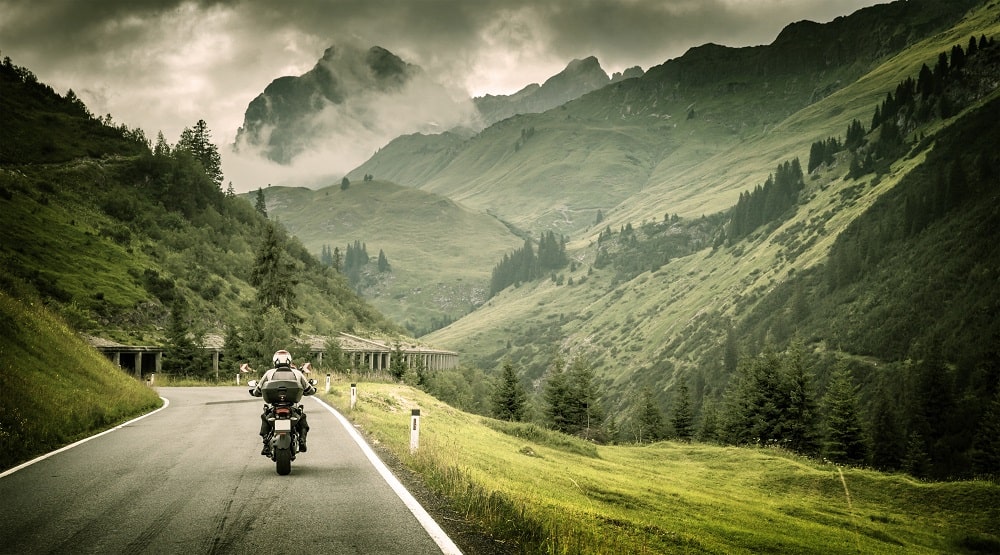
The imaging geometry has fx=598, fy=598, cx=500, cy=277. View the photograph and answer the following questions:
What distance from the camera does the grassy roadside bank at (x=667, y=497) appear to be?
10.8 metres

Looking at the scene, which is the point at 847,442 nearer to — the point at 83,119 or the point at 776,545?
the point at 776,545

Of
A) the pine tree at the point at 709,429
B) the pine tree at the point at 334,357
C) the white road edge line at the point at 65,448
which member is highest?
the white road edge line at the point at 65,448

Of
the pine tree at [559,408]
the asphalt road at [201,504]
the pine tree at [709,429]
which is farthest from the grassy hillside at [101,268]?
the pine tree at [709,429]

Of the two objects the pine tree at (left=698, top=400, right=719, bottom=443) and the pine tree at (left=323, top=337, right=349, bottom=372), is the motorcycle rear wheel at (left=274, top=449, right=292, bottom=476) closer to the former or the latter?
the pine tree at (left=323, top=337, right=349, bottom=372)

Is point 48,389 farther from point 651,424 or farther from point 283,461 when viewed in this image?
point 651,424

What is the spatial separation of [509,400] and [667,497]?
169 feet

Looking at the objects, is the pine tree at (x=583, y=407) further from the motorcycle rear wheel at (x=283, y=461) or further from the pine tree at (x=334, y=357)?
the motorcycle rear wheel at (x=283, y=461)

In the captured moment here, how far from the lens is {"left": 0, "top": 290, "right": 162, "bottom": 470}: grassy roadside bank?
45.2 feet

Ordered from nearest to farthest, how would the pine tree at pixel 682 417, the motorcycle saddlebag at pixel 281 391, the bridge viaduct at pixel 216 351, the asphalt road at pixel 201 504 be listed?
the asphalt road at pixel 201 504 < the motorcycle saddlebag at pixel 281 391 < the bridge viaduct at pixel 216 351 < the pine tree at pixel 682 417

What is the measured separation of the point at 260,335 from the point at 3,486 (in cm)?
5322

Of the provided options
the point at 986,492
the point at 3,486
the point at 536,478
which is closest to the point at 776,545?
the point at 536,478

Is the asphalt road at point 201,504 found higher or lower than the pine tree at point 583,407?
higher

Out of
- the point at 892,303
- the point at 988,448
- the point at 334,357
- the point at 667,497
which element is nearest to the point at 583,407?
the point at 334,357

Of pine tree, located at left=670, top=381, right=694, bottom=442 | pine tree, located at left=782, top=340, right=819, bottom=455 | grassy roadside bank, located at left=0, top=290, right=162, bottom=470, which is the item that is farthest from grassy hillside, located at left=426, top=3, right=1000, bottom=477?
grassy roadside bank, located at left=0, top=290, right=162, bottom=470
